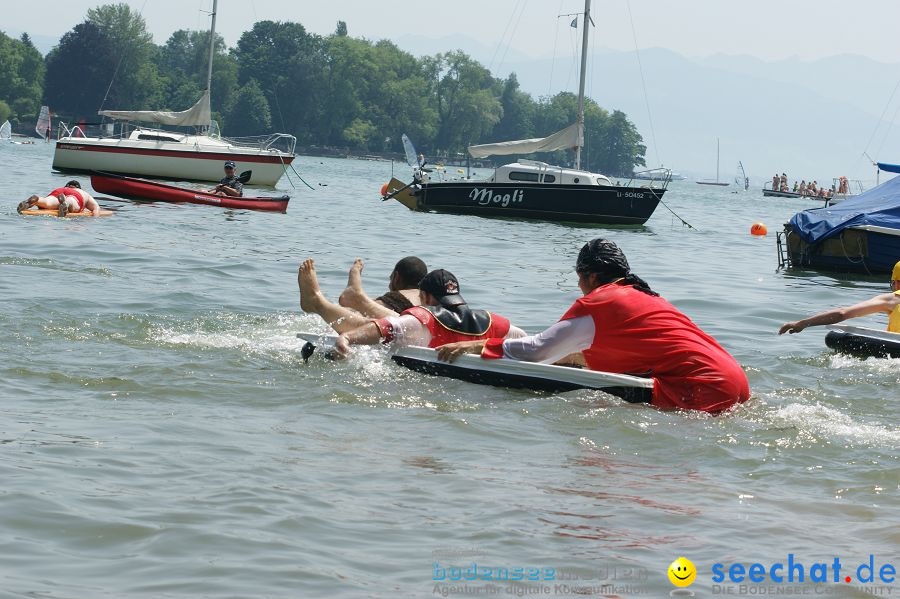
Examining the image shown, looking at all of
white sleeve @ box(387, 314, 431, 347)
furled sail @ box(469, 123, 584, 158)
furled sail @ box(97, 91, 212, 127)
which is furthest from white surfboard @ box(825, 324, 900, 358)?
furled sail @ box(97, 91, 212, 127)

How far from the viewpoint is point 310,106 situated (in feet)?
501

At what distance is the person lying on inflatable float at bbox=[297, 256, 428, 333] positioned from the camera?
9.88 metres

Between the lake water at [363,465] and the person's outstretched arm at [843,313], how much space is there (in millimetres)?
538

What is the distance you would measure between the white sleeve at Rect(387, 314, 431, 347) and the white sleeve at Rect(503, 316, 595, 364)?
0.84 meters

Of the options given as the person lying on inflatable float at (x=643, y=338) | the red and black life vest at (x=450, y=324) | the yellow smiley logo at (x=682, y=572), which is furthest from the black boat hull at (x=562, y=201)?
the yellow smiley logo at (x=682, y=572)

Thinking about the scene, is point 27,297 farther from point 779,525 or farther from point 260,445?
point 779,525

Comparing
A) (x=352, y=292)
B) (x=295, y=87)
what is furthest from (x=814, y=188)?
(x=352, y=292)

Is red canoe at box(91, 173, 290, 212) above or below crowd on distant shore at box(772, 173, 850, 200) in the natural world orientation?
below

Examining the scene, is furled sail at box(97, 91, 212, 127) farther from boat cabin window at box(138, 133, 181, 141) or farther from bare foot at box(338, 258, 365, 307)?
bare foot at box(338, 258, 365, 307)

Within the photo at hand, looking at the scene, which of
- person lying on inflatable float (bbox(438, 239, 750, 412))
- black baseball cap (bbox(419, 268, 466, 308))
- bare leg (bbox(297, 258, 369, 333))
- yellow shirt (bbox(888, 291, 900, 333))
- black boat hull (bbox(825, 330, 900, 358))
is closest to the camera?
person lying on inflatable float (bbox(438, 239, 750, 412))

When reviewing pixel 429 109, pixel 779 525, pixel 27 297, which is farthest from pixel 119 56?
pixel 779 525

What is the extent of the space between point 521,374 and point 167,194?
22207 mm

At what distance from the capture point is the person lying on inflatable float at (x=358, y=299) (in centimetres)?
988

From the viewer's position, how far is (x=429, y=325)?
9430 millimetres
